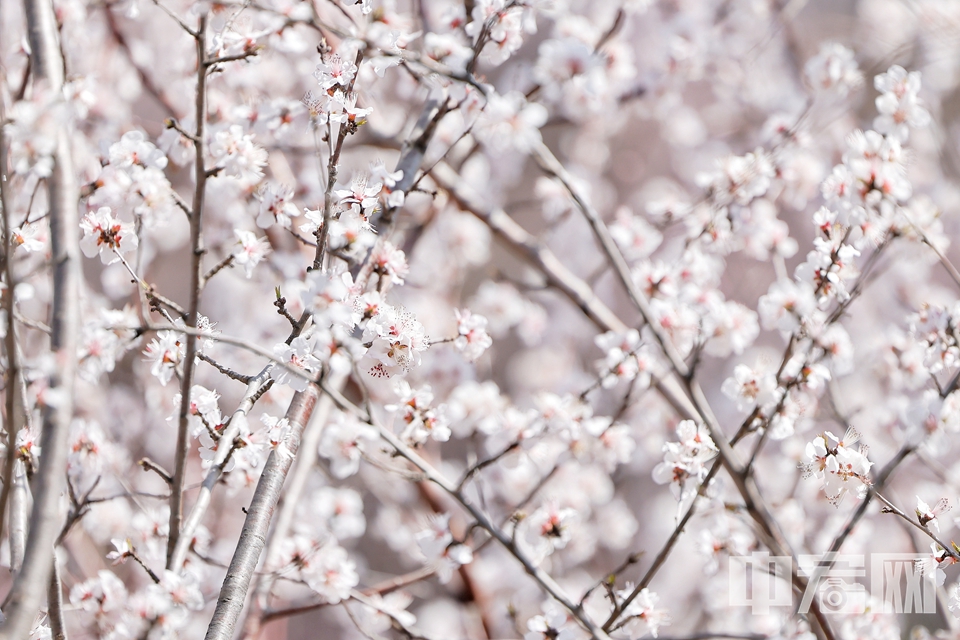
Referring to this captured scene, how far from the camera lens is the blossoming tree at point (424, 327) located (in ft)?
4.17

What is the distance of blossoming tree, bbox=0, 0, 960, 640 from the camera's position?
127 cm

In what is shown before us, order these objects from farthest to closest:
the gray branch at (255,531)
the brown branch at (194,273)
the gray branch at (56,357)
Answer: the brown branch at (194,273), the gray branch at (255,531), the gray branch at (56,357)

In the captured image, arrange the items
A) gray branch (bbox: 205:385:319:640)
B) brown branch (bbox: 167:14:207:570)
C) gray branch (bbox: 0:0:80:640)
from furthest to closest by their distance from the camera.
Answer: brown branch (bbox: 167:14:207:570)
gray branch (bbox: 205:385:319:640)
gray branch (bbox: 0:0:80:640)

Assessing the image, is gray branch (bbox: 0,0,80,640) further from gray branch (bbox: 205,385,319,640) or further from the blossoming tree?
gray branch (bbox: 205,385,319,640)

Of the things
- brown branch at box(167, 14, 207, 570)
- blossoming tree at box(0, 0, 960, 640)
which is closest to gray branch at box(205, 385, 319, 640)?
blossoming tree at box(0, 0, 960, 640)

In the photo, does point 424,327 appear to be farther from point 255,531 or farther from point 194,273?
point 255,531

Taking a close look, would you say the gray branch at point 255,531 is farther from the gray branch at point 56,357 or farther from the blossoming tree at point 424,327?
the gray branch at point 56,357

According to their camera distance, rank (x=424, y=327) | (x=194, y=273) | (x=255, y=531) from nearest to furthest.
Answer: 1. (x=255, y=531)
2. (x=194, y=273)
3. (x=424, y=327)

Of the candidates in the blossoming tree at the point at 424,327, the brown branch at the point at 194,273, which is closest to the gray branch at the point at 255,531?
the blossoming tree at the point at 424,327

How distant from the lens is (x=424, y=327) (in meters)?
2.13

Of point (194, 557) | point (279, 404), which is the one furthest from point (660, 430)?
point (194, 557)

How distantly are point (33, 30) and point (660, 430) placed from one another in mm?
2657

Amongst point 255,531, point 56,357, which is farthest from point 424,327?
point 56,357

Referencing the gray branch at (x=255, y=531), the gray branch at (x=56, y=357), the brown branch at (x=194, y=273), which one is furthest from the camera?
the brown branch at (x=194, y=273)
